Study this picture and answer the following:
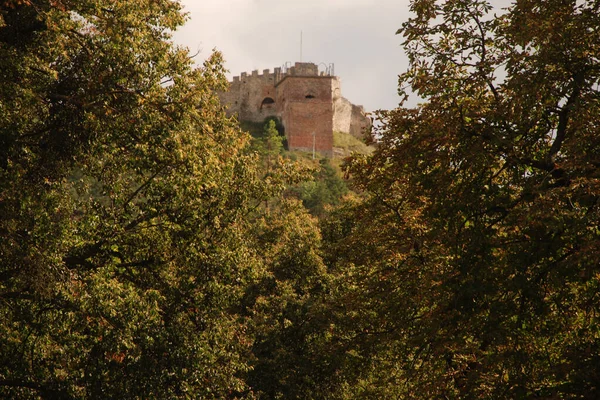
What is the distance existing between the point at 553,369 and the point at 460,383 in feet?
9.94

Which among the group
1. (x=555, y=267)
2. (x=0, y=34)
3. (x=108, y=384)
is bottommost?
(x=108, y=384)

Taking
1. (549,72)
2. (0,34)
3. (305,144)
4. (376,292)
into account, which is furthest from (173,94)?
(305,144)

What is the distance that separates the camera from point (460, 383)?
1255cm

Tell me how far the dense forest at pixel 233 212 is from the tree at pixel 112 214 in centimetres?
4

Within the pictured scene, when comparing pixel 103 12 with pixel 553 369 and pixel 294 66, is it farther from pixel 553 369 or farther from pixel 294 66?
pixel 294 66

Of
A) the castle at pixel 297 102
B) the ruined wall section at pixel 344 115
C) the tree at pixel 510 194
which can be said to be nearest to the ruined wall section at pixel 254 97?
the castle at pixel 297 102

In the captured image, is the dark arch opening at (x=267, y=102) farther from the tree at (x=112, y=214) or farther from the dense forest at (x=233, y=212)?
the tree at (x=112, y=214)

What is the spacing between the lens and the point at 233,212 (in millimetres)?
16688

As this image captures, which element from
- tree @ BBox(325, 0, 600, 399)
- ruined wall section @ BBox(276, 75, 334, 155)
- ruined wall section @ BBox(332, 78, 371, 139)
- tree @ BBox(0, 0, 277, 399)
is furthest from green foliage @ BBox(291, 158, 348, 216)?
tree @ BBox(325, 0, 600, 399)

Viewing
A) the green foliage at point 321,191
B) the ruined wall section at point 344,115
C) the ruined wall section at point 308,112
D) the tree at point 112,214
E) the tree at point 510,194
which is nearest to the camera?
the tree at point 510,194

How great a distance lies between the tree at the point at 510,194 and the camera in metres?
9.80

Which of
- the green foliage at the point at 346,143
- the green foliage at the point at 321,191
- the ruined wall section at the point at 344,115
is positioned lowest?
the green foliage at the point at 321,191

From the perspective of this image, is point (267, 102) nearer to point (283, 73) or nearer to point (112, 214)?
point (283, 73)

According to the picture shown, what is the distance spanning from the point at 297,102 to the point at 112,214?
81.3 m
